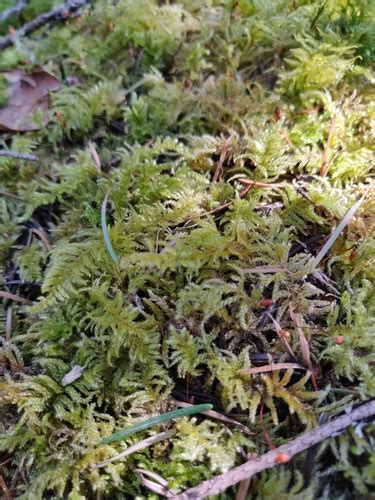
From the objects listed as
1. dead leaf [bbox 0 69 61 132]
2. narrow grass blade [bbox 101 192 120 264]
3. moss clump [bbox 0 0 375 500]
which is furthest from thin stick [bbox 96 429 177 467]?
dead leaf [bbox 0 69 61 132]

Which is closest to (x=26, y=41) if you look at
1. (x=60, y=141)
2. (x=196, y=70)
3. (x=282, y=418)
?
(x=60, y=141)

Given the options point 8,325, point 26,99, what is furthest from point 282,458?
point 26,99

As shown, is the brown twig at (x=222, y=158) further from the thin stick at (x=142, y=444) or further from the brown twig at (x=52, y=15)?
the brown twig at (x=52, y=15)

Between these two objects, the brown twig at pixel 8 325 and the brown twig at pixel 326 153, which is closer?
the brown twig at pixel 8 325

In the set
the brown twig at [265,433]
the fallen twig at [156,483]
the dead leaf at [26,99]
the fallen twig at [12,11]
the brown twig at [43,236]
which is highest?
the fallen twig at [12,11]

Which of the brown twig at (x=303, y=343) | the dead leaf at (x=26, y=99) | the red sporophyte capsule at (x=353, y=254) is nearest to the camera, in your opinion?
the brown twig at (x=303, y=343)

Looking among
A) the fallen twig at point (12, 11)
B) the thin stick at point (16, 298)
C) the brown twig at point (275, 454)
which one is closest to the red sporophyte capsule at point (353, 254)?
the brown twig at point (275, 454)

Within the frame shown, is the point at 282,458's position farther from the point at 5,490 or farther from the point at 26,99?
the point at 26,99
